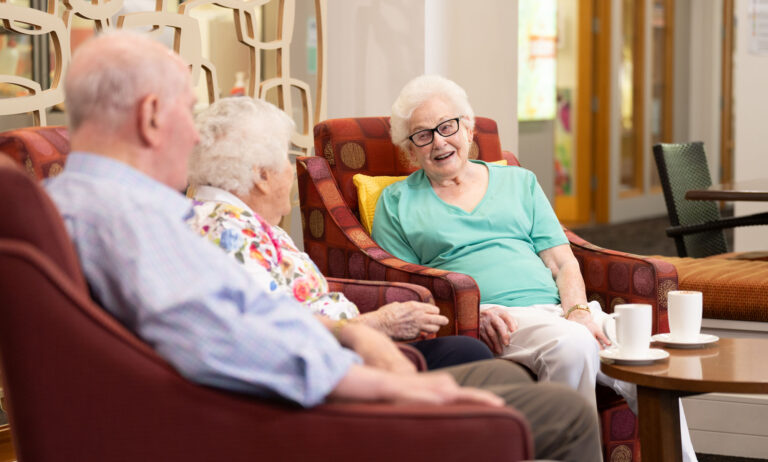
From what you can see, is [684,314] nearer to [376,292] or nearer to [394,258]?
[376,292]

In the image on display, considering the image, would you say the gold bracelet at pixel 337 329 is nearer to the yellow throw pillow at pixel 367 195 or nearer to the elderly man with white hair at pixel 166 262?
the elderly man with white hair at pixel 166 262

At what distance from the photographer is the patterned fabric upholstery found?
201cm

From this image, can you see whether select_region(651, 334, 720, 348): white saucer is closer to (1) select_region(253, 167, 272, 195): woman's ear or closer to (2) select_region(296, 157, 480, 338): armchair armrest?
(2) select_region(296, 157, 480, 338): armchair armrest

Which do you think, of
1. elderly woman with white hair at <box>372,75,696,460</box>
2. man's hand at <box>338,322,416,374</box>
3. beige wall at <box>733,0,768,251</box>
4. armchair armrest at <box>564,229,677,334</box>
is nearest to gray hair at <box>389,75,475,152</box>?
elderly woman with white hair at <box>372,75,696,460</box>

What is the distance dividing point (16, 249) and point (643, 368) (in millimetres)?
1232

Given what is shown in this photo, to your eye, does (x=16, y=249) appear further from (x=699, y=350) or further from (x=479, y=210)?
(x=479, y=210)

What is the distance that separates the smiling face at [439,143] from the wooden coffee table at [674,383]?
948 mm

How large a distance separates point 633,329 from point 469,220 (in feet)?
2.78

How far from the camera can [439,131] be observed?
2.80 meters

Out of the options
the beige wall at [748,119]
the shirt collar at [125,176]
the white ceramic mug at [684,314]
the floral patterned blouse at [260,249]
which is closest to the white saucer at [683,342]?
the white ceramic mug at [684,314]

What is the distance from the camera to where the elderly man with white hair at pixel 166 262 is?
50.7 inches

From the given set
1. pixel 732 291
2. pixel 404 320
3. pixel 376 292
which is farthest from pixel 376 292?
pixel 732 291

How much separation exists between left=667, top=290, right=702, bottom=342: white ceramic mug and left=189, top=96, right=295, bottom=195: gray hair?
0.92m

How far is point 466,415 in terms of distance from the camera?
4.26 ft
